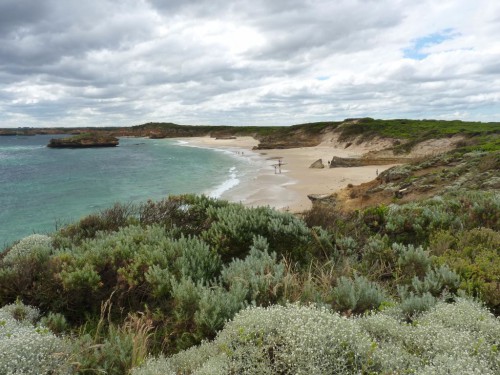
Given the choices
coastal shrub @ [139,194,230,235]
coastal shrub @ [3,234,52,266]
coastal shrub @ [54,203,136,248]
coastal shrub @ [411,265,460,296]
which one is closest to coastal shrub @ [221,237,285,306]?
coastal shrub @ [411,265,460,296]

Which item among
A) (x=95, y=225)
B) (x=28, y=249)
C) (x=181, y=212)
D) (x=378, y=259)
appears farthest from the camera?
(x=95, y=225)

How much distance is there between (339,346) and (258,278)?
1490 mm

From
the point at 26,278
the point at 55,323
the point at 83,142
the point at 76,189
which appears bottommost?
the point at 76,189

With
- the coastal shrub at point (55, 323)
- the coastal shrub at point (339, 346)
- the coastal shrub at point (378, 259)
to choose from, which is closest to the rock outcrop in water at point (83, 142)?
the coastal shrub at point (378, 259)

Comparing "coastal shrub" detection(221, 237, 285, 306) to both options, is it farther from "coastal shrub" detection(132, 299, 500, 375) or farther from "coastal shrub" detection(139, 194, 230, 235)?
"coastal shrub" detection(139, 194, 230, 235)

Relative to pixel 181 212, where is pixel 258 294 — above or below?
below

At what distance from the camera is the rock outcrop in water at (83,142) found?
10131 cm

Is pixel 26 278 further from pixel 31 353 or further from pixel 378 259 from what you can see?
pixel 378 259

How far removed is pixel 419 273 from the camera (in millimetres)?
4457

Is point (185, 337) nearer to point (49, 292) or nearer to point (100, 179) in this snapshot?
point (49, 292)

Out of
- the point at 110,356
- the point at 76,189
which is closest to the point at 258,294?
the point at 110,356

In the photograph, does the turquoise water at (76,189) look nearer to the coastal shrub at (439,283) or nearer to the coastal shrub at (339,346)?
the coastal shrub at (439,283)

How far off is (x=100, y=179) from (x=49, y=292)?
3729 cm

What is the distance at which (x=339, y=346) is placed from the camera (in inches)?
95.9
